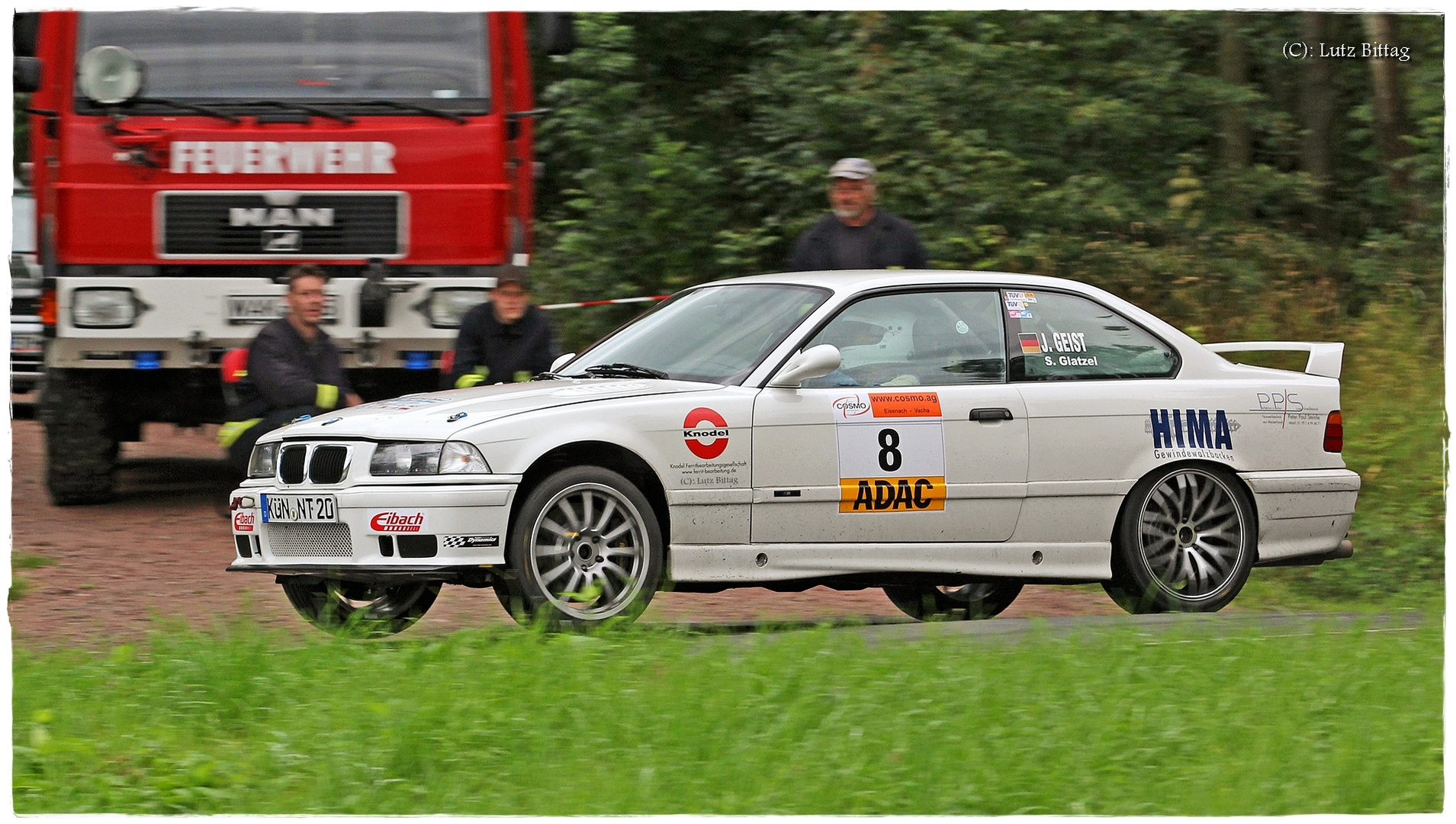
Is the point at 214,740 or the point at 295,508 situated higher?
the point at 295,508

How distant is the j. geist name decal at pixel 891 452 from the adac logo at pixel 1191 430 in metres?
1.04

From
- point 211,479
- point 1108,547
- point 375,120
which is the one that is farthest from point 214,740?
point 211,479

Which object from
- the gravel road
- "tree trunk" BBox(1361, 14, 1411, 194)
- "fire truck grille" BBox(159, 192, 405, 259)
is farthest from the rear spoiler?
"fire truck grille" BBox(159, 192, 405, 259)

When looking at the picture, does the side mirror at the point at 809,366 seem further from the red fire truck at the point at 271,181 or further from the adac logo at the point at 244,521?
the red fire truck at the point at 271,181

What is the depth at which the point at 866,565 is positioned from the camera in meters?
7.34

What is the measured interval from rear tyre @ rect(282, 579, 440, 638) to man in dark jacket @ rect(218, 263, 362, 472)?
6.13 ft

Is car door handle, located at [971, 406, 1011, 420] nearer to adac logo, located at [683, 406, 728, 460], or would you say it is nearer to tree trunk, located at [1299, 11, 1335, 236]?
adac logo, located at [683, 406, 728, 460]

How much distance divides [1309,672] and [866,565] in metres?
1.93

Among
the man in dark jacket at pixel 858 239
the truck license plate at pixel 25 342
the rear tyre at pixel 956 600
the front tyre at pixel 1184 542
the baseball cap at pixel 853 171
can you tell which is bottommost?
the rear tyre at pixel 956 600

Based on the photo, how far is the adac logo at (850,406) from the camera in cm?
733

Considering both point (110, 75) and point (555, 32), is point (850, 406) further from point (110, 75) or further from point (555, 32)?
point (110, 75)

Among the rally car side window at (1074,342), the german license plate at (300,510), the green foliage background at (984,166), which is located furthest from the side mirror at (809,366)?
the green foliage background at (984,166)

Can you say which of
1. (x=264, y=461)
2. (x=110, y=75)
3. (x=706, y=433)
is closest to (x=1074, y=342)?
(x=706, y=433)

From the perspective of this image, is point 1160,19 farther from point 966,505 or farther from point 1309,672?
point 1309,672
